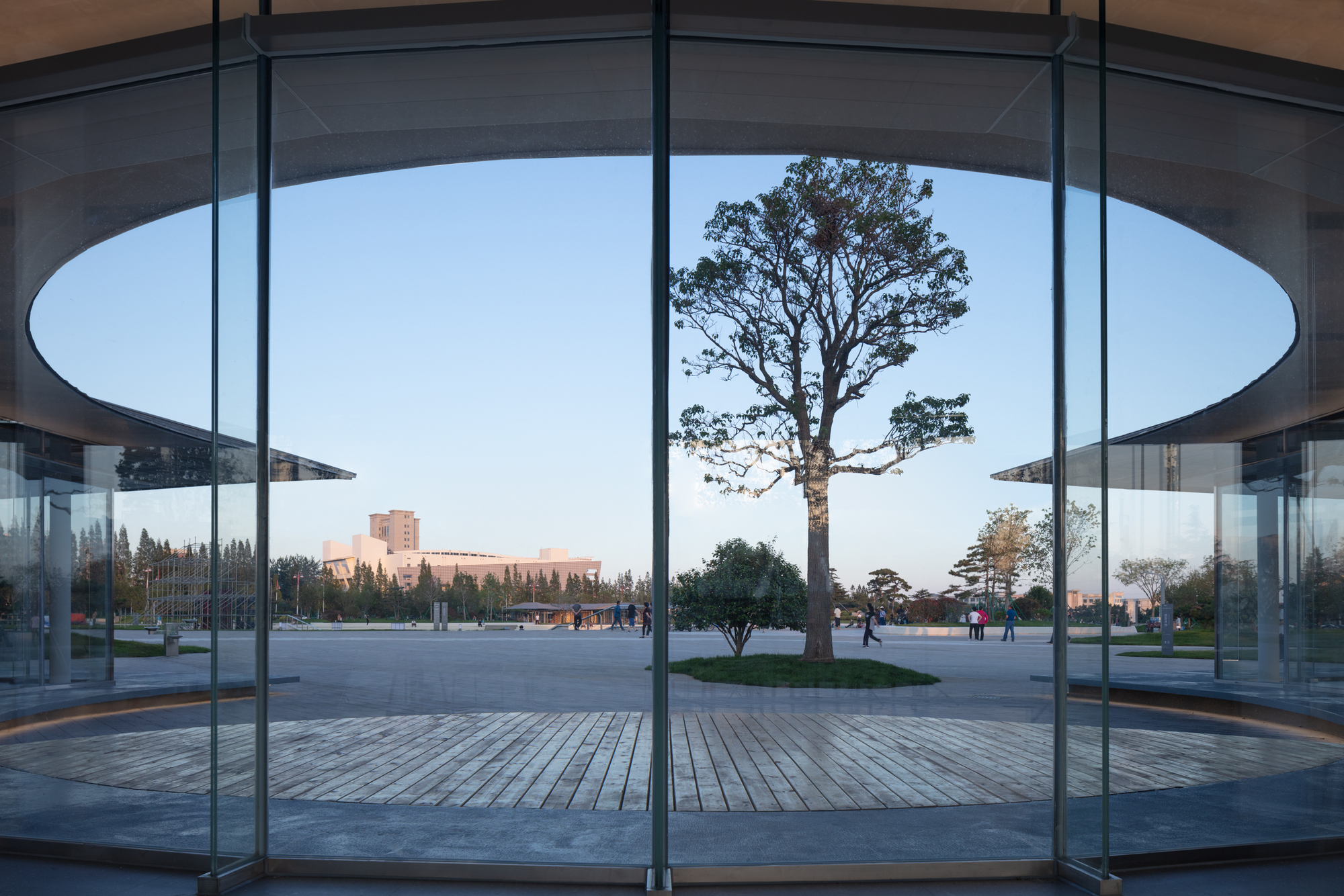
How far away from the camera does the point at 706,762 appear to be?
3.86 meters

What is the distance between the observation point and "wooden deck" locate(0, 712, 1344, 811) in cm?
386

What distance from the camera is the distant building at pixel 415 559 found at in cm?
400

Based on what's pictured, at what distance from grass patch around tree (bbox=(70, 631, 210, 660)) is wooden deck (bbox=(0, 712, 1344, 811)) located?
1.84ft

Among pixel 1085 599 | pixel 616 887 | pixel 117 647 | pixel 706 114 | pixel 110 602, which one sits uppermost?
pixel 706 114

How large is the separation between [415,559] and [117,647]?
1.75m

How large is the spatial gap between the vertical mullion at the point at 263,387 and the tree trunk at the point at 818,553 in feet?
7.90

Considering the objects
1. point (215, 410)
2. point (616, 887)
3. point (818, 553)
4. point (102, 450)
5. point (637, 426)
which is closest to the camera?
point (616, 887)

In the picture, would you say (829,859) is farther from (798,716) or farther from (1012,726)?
(1012,726)

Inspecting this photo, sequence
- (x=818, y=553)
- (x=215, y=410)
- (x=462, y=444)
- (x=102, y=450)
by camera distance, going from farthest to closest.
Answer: (x=102, y=450), (x=462, y=444), (x=818, y=553), (x=215, y=410)

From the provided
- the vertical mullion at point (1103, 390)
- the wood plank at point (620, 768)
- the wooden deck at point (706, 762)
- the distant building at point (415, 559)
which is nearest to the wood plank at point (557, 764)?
the wooden deck at point (706, 762)

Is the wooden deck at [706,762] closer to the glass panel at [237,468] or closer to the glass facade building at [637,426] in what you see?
the glass facade building at [637,426]

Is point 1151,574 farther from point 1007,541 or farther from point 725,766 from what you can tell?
point 725,766

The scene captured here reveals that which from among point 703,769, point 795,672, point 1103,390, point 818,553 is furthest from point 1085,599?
point 703,769

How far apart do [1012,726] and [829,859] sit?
1078mm
